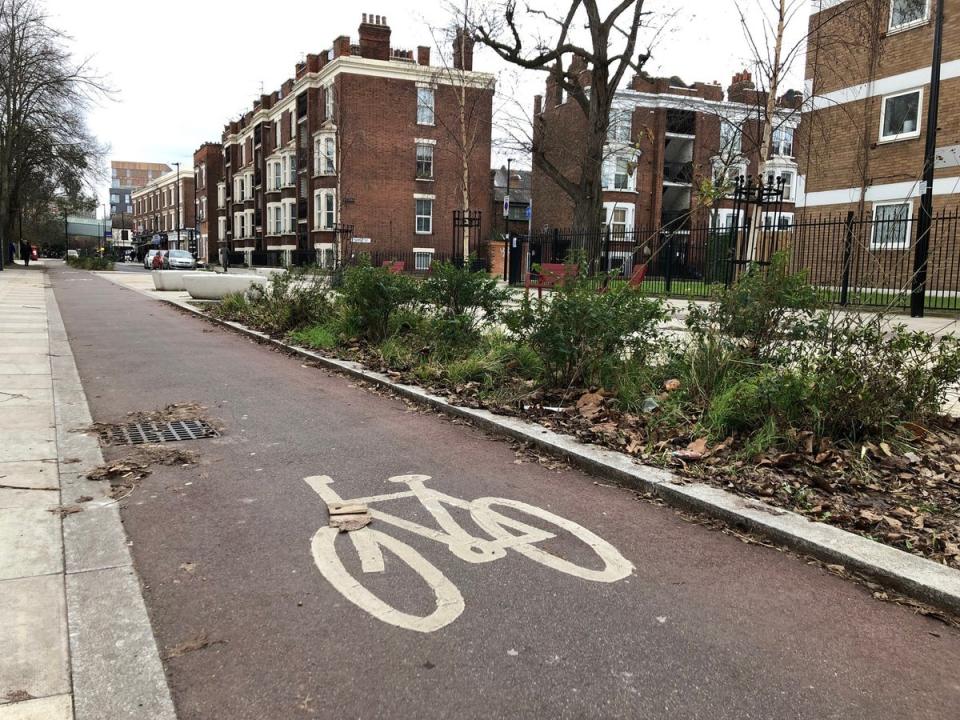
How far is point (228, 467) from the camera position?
16.8 ft

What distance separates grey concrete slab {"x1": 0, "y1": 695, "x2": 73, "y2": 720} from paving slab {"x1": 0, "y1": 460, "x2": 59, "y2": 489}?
249 cm

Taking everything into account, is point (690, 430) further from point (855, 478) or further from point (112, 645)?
point (112, 645)

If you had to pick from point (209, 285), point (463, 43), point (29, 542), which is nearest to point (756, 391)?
point (29, 542)

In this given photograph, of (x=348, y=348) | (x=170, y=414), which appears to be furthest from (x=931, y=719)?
(x=348, y=348)

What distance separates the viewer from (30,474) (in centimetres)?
479

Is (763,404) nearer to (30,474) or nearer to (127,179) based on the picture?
(30,474)

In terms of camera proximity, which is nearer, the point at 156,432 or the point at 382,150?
the point at 156,432

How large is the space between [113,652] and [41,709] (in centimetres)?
36

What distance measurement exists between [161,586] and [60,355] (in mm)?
8078

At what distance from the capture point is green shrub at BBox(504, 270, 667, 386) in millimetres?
6465

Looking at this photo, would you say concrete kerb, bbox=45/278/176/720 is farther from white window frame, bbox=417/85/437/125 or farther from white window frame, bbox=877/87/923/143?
white window frame, bbox=417/85/437/125

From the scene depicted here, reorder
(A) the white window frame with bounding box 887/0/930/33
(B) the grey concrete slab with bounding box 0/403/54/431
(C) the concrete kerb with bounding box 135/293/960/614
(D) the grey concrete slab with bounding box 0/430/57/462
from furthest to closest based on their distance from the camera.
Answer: (A) the white window frame with bounding box 887/0/930/33 < (B) the grey concrete slab with bounding box 0/403/54/431 < (D) the grey concrete slab with bounding box 0/430/57/462 < (C) the concrete kerb with bounding box 135/293/960/614

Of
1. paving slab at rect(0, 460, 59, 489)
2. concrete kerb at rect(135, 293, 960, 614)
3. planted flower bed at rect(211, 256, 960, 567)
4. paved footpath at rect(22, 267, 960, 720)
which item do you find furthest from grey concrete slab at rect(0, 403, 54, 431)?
concrete kerb at rect(135, 293, 960, 614)

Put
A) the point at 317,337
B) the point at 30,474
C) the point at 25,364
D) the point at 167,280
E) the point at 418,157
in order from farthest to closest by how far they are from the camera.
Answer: the point at 418,157, the point at 167,280, the point at 317,337, the point at 25,364, the point at 30,474
